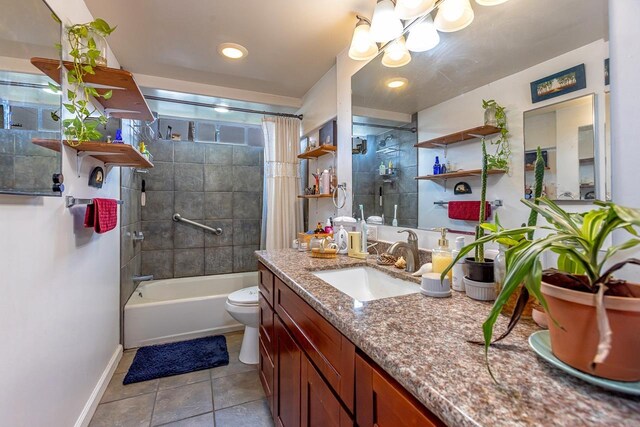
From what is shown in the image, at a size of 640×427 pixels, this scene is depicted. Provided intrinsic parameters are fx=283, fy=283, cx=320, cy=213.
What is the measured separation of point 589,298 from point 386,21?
5.04 feet

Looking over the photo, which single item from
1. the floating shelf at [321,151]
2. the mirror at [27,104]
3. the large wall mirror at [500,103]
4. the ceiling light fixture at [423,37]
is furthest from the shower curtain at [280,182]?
the mirror at [27,104]

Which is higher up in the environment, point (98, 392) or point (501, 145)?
point (501, 145)

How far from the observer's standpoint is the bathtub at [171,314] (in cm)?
236

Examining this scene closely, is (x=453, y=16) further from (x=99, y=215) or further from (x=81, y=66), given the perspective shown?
(x=99, y=215)

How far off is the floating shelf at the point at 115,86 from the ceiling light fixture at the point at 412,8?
4.53 feet

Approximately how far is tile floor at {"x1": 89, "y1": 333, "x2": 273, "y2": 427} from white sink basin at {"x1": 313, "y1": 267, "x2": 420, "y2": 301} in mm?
909

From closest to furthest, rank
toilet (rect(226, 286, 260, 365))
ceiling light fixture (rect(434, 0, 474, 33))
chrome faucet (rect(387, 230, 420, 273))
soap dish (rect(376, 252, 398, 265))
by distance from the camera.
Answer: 1. ceiling light fixture (rect(434, 0, 474, 33))
2. chrome faucet (rect(387, 230, 420, 273))
3. soap dish (rect(376, 252, 398, 265))
4. toilet (rect(226, 286, 260, 365))

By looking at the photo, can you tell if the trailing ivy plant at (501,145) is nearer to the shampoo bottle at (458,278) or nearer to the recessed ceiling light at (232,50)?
the shampoo bottle at (458,278)

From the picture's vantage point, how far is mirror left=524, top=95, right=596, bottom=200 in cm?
82

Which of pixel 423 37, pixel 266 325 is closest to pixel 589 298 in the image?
pixel 423 37

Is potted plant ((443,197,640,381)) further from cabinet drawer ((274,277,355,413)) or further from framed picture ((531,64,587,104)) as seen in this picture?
framed picture ((531,64,587,104))

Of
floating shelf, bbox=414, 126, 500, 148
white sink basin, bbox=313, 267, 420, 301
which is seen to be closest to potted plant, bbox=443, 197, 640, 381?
floating shelf, bbox=414, 126, 500, 148

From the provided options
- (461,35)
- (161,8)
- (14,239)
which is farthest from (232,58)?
(14,239)

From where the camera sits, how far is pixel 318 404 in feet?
3.02
